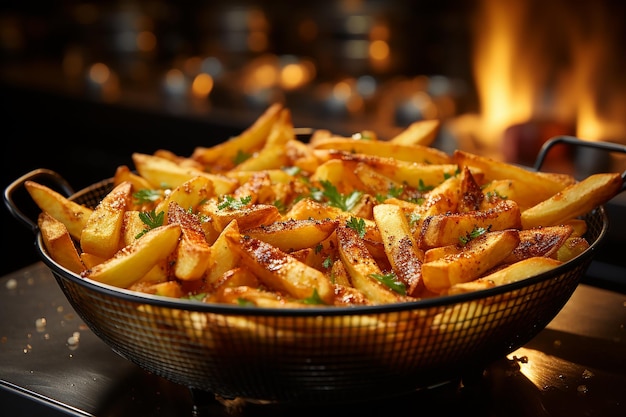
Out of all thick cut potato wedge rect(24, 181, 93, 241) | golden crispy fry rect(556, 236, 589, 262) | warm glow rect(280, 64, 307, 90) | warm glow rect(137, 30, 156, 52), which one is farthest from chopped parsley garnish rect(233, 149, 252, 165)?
warm glow rect(137, 30, 156, 52)

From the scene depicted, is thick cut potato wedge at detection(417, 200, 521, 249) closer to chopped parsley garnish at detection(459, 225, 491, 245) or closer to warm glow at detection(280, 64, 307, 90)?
chopped parsley garnish at detection(459, 225, 491, 245)

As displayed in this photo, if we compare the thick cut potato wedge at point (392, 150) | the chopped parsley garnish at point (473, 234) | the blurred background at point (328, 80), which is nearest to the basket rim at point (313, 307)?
the chopped parsley garnish at point (473, 234)

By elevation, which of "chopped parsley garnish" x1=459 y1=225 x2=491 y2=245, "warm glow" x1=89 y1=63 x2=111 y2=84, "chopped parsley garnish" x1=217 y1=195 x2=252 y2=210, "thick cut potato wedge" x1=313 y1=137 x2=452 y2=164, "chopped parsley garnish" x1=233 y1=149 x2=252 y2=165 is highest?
"thick cut potato wedge" x1=313 y1=137 x2=452 y2=164

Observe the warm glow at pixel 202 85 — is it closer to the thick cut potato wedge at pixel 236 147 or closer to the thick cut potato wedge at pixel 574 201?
the thick cut potato wedge at pixel 236 147

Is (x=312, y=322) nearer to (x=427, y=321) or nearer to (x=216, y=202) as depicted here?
(x=427, y=321)

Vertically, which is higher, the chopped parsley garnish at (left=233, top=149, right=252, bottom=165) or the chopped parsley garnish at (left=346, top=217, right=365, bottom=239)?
the chopped parsley garnish at (left=346, top=217, right=365, bottom=239)

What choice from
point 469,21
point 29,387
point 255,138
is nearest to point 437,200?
point 255,138
